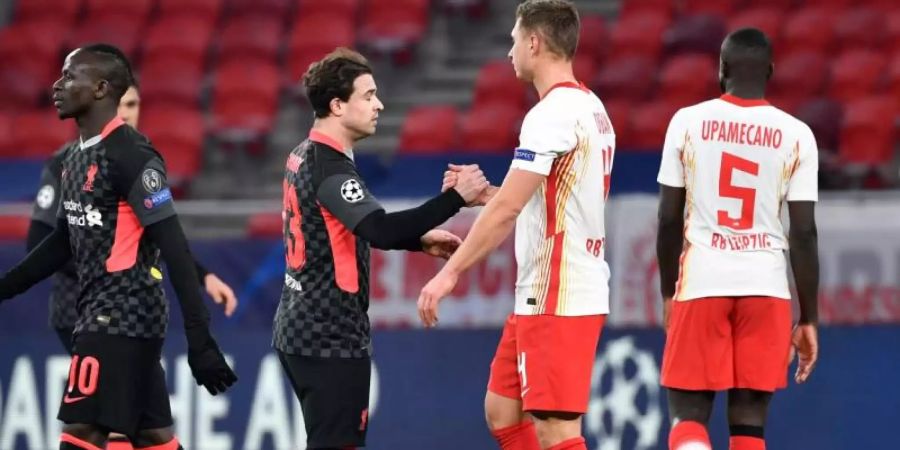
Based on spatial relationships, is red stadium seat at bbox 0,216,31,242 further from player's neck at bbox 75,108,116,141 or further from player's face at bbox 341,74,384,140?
player's face at bbox 341,74,384,140

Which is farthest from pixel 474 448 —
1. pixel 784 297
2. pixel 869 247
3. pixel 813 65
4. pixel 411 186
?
pixel 813 65

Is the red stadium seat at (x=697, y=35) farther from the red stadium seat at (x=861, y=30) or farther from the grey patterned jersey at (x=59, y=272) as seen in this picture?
the grey patterned jersey at (x=59, y=272)

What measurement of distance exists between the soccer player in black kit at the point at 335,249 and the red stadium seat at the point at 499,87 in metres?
7.63

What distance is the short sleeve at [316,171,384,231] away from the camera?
225 inches

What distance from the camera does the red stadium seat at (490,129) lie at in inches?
508

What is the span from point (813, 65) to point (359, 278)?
8.12m

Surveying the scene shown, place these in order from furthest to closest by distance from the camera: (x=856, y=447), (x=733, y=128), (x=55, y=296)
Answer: (x=856, y=447) < (x=55, y=296) < (x=733, y=128)

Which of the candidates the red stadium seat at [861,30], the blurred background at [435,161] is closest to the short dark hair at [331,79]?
the blurred background at [435,161]

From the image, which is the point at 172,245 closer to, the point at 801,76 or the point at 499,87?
the point at 499,87

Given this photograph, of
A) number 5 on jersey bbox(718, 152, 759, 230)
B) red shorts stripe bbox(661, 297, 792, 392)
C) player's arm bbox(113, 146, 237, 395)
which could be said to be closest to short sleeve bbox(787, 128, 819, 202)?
number 5 on jersey bbox(718, 152, 759, 230)

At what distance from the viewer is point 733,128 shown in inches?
244

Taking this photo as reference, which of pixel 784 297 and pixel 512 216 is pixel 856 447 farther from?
pixel 512 216

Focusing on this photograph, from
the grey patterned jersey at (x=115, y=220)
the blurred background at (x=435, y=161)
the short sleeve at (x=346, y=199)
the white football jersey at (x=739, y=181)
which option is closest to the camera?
the short sleeve at (x=346, y=199)

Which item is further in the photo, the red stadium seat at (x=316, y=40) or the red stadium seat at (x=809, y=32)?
the red stadium seat at (x=316, y=40)
